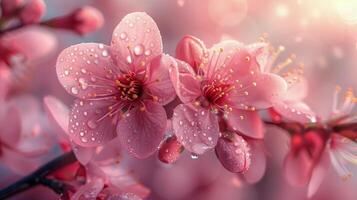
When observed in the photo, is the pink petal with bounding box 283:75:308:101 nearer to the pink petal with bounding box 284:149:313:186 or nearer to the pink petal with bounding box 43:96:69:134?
the pink petal with bounding box 284:149:313:186

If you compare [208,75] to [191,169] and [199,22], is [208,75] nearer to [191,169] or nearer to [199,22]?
[191,169]

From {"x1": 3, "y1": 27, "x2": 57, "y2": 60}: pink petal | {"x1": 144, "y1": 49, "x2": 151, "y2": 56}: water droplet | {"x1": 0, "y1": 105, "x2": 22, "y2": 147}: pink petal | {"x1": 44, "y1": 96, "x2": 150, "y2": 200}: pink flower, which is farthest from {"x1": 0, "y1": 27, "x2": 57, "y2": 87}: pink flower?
{"x1": 144, "y1": 49, "x2": 151, "y2": 56}: water droplet

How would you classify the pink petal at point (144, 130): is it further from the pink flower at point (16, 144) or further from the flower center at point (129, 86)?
the pink flower at point (16, 144)

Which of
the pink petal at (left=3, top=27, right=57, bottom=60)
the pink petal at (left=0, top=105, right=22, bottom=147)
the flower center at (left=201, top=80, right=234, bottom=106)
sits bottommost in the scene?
the pink petal at (left=0, top=105, right=22, bottom=147)

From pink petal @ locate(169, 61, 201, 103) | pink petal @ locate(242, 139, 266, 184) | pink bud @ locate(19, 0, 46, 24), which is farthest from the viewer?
pink bud @ locate(19, 0, 46, 24)

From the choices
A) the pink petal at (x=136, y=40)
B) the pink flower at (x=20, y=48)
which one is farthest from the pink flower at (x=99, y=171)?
the pink flower at (x=20, y=48)

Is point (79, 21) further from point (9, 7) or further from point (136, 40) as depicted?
point (136, 40)

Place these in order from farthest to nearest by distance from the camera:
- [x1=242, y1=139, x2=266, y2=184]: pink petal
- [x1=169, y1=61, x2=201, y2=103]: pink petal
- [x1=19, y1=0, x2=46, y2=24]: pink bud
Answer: [x1=19, y1=0, x2=46, y2=24]: pink bud → [x1=242, y1=139, x2=266, y2=184]: pink petal → [x1=169, y1=61, x2=201, y2=103]: pink petal
